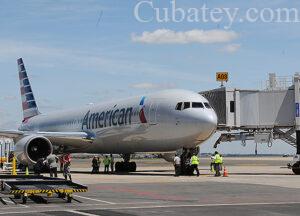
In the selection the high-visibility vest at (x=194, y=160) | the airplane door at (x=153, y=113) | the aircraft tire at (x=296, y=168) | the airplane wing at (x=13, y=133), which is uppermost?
the airplane door at (x=153, y=113)

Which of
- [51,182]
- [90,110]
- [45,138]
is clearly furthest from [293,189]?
[90,110]


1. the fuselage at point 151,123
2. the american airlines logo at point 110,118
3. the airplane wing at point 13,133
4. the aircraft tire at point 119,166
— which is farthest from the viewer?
the aircraft tire at point 119,166

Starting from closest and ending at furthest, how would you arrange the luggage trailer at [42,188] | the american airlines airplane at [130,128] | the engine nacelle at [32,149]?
the luggage trailer at [42,188], the american airlines airplane at [130,128], the engine nacelle at [32,149]

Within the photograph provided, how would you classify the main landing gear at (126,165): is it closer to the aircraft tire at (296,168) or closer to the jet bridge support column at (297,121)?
the aircraft tire at (296,168)

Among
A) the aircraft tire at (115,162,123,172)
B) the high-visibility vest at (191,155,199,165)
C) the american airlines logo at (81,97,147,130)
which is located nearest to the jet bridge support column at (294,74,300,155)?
the high-visibility vest at (191,155,199,165)

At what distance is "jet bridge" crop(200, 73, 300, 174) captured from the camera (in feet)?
113

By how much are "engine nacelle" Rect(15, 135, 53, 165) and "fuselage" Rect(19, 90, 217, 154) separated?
9.75 ft

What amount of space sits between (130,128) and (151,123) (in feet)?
7.51

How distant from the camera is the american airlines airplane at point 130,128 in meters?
30.8

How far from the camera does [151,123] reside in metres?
32.3

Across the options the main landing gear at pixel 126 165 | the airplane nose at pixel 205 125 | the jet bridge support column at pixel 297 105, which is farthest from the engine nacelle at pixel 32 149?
the jet bridge support column at pixel 297 105

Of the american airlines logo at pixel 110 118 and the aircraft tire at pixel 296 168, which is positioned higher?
the american airlines logo at pixel 110 118

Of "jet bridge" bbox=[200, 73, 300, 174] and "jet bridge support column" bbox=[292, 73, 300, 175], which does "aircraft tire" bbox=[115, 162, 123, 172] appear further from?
"jet bridge support column" bbox=[292, 73, 300, 175]

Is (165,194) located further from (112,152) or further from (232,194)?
(112,152)
